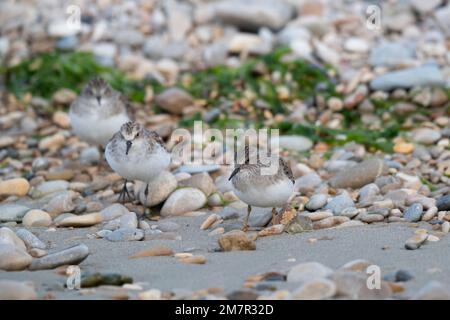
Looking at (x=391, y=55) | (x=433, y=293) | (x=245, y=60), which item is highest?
(x=245, y=60)

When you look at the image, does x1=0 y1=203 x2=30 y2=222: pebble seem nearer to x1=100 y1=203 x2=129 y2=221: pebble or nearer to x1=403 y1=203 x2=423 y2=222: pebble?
x1=100 y1=203 x2=129 y2=221: pebble

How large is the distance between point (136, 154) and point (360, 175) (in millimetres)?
2590

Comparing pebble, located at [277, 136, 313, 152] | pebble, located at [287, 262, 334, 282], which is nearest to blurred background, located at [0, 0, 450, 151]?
pebble, located at [277, 136, 313, 152]

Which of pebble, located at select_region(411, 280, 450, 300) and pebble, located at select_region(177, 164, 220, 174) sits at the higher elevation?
pebble, located at select_region(177, 164, 220, 174)

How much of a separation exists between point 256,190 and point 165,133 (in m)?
4.11

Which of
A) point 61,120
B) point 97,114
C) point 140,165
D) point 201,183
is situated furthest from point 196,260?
point 61,120

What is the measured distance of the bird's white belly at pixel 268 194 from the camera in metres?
7.93

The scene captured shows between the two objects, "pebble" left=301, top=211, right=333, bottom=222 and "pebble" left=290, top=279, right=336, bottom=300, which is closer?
"pebble" left=290, top=279, right=336, bottom=300

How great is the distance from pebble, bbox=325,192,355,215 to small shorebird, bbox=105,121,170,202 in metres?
1.90

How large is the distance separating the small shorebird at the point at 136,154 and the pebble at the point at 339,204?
74.8 inches

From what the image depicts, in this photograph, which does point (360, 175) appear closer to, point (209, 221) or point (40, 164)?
point (209, 221)

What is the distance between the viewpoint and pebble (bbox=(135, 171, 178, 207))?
31.1 ft

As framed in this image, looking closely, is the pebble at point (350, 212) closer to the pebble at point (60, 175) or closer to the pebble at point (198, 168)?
the pebble at point (198, 168)

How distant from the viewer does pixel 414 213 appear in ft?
27.1
